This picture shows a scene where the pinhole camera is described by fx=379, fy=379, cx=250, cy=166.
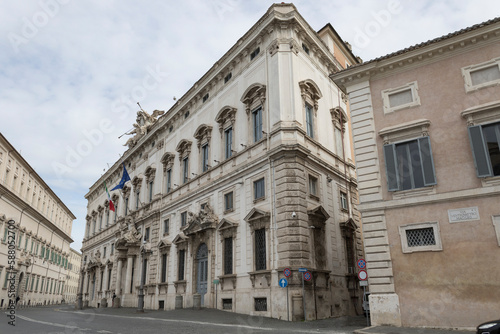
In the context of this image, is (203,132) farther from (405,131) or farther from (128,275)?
(128,275)

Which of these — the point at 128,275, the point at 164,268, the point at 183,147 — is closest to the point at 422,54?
the point at 183,147

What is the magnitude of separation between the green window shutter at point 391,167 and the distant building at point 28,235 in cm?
3287

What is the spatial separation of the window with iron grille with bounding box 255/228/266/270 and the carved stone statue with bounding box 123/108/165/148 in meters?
25.0

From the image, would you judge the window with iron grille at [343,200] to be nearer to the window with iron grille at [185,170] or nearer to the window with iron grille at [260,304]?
the window with iron grille at [260,304]

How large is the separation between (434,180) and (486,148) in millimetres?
1970

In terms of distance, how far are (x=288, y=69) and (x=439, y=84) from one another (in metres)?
9.28

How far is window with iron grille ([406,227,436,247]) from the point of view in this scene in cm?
1366

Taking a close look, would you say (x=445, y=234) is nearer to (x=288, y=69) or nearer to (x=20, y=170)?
(x=288, y=69)

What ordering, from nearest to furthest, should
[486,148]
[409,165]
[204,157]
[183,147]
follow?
[486,148] → [409,165] → [204,157] → [183,147]

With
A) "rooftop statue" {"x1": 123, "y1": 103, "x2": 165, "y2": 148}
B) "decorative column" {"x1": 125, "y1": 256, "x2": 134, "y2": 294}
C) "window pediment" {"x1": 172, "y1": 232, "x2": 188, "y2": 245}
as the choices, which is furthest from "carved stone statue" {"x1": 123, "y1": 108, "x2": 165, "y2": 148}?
"window pediment" {"x1": 172, "y1": 232, "x2": 188, "y2": 245}

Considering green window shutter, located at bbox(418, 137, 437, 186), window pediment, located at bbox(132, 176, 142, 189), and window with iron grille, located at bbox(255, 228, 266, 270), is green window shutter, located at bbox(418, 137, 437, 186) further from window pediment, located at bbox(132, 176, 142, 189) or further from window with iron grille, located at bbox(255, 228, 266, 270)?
window pediment, located at bbox(132, 176, 142, 189)

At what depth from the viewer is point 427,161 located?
14133mm

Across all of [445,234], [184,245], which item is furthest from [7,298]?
[445,234]

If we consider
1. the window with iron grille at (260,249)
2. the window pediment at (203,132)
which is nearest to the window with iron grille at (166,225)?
the window pediment at (203,132)
